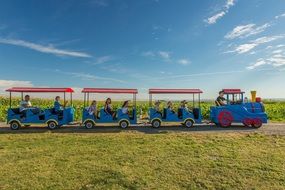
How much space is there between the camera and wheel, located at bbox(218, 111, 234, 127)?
1719 centimetres

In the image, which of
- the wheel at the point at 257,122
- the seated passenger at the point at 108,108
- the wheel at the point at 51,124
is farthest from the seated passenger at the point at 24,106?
the wheel at the point at 257,122

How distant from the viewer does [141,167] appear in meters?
9.27

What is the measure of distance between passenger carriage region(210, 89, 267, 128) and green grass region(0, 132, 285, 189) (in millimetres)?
4070

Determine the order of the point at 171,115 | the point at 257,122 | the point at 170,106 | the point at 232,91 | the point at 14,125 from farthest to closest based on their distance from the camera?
the point at 232,91 < the point at 257,122 < the point at 170,106 < the point at 171,115 < the point at 14,125

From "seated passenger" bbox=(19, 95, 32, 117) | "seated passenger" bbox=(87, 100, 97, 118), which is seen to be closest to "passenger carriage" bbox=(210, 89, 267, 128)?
"seated passenger" bbox=(87, 100, 97, 118)

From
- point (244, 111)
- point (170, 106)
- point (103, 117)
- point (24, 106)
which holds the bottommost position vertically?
point (103, 117)

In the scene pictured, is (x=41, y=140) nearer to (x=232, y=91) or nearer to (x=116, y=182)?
(x=116, y=182)

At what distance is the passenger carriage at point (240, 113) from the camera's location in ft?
56.2

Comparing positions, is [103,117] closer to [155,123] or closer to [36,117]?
[155,123]

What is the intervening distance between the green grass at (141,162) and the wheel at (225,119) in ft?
13.4

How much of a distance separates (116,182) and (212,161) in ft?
12.5

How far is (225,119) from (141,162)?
9.33 m

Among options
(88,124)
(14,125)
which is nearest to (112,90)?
(88,124)

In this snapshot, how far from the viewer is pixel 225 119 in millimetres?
17219
